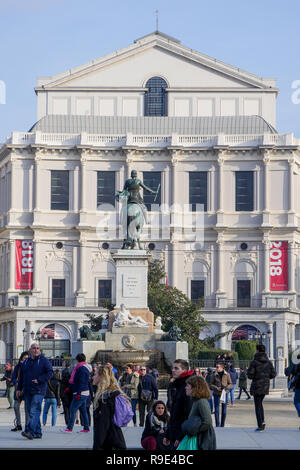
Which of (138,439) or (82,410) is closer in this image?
(138,439)

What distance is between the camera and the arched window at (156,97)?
11131cm

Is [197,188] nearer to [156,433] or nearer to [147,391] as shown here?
[147,391]

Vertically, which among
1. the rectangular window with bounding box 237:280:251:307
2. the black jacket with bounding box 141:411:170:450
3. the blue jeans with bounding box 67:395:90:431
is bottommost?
the blue jeans with bounding box 67:395:90:431

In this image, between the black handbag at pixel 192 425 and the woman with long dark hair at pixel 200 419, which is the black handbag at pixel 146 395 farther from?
the black handbag at pixel 192 425

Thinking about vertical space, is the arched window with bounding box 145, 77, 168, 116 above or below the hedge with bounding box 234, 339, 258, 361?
above

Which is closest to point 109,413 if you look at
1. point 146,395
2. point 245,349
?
point 146,395

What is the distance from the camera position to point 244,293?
102375mm

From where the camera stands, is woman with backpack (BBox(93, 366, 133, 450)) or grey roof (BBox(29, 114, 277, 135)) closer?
woman with backpack (BBox(93, 366, 133, 450))

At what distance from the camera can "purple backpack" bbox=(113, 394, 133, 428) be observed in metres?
17.2

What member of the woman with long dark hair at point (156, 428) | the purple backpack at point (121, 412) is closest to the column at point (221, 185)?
the woman with long dark hair at point (156, 428)

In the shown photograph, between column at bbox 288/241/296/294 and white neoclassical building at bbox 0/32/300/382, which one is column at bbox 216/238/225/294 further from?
column at bbox 288/241/296/294

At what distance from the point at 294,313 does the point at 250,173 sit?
13.8 m

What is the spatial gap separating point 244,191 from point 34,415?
8285 cm

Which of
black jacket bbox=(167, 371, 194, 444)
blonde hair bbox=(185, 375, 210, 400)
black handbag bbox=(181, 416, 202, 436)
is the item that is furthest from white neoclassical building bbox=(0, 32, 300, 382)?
black handbag bbox=(181, 416, 202, 436)
